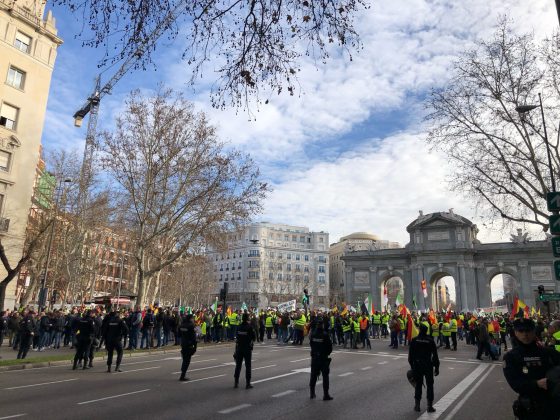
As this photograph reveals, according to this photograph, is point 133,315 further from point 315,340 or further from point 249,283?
point 249,283

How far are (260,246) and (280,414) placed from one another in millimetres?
106739

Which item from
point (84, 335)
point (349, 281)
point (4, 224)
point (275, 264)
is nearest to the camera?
point (84, 335)

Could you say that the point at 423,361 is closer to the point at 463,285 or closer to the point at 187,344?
the point at 187,344

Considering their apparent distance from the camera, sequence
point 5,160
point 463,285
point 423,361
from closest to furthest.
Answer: point 423,361, point 5,160, point 463,285

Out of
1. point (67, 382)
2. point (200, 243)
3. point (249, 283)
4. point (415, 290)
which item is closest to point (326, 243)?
point (249, 283)

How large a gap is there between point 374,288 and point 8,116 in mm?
55440

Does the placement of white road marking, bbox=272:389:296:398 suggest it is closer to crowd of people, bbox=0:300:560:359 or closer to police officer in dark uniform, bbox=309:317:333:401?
police officer in dark uniform, bbox=309:317:333:401

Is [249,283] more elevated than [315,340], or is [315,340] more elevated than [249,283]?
[249,283]

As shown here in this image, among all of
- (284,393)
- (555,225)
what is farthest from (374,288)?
(284,393)

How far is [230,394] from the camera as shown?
9414 mm

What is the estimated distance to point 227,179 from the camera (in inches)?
1126

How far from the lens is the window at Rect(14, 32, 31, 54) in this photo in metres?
30.2

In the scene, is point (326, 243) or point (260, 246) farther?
point (326, 243)

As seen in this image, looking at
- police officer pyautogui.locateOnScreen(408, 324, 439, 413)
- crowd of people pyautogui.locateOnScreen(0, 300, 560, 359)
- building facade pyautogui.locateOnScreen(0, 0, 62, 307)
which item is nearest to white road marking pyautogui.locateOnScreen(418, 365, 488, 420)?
police officer pyautogui.locateOnScreen(408, 324, 439, 413)
